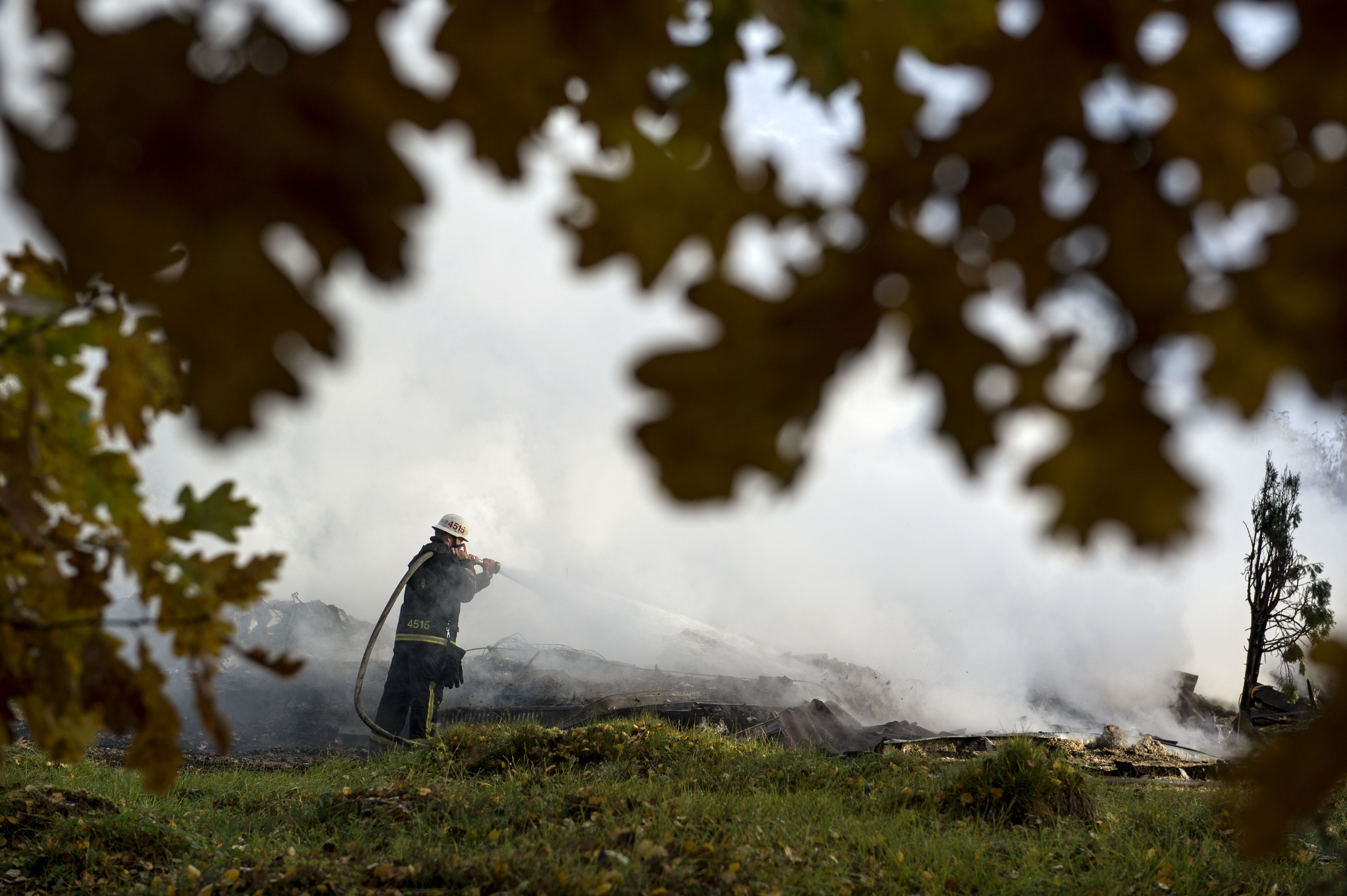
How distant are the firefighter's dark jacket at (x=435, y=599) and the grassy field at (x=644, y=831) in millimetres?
3066

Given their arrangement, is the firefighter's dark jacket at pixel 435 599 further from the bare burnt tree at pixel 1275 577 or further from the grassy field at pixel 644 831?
the bare burnt tree at pixel 1275 577

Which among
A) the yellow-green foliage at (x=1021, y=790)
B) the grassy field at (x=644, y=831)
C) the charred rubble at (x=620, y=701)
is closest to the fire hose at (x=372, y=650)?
the charred rubble at (x=620, y=701)

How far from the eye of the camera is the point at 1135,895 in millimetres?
3271

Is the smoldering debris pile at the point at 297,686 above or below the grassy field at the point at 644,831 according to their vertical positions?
below

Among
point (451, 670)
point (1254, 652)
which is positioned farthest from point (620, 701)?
point (1254, 652)

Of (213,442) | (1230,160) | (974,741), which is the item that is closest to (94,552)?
(213,442)

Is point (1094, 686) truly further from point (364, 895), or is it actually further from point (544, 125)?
point (544, 125)

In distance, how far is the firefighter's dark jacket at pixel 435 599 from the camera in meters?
8.75

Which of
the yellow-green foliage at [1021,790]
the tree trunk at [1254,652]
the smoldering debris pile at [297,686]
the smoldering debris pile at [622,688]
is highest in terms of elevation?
the tree trunk at [1254,652]

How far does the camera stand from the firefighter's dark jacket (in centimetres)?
875

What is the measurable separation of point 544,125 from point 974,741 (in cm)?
751

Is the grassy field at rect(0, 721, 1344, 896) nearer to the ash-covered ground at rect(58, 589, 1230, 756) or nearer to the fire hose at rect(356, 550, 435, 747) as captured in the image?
the fire hose at rect(356, 550, 435, 747)

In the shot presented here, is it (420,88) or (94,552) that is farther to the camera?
→ (94,552)

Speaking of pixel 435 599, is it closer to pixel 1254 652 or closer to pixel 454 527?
pixel 454 527
